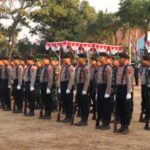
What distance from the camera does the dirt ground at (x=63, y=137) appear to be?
1005cm

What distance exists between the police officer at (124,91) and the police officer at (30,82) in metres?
4.22

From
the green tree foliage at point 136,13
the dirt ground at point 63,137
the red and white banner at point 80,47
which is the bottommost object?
the dirt ground at point 63,137

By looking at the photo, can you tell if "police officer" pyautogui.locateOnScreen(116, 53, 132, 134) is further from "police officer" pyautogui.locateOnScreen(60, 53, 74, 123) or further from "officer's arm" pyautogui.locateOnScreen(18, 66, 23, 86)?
"officer's arm" pyautogui.locateOnScreen(18, 66, 23, 86)

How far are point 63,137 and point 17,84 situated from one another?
→ 19.8 ft

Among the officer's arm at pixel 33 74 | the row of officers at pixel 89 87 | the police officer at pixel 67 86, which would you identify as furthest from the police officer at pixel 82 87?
the officer's arm at pixel 33 74

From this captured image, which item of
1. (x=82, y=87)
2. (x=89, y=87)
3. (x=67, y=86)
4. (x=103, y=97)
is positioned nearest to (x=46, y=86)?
(x=67, y=86)

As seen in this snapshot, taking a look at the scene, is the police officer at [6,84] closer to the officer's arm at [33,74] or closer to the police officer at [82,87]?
the officer's arm at [33,74]

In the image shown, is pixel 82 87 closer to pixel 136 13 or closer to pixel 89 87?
pixel 89 87

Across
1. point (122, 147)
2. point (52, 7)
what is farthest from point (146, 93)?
point (52, 7)

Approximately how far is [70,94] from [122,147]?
4281 mm

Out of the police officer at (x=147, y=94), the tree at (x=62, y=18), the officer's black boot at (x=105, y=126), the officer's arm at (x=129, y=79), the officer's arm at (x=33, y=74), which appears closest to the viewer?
the officer's arm at (x=129, y=79)

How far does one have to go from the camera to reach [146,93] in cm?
1291

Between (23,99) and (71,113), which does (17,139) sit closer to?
(71,113)

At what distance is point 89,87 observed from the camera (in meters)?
14.4
